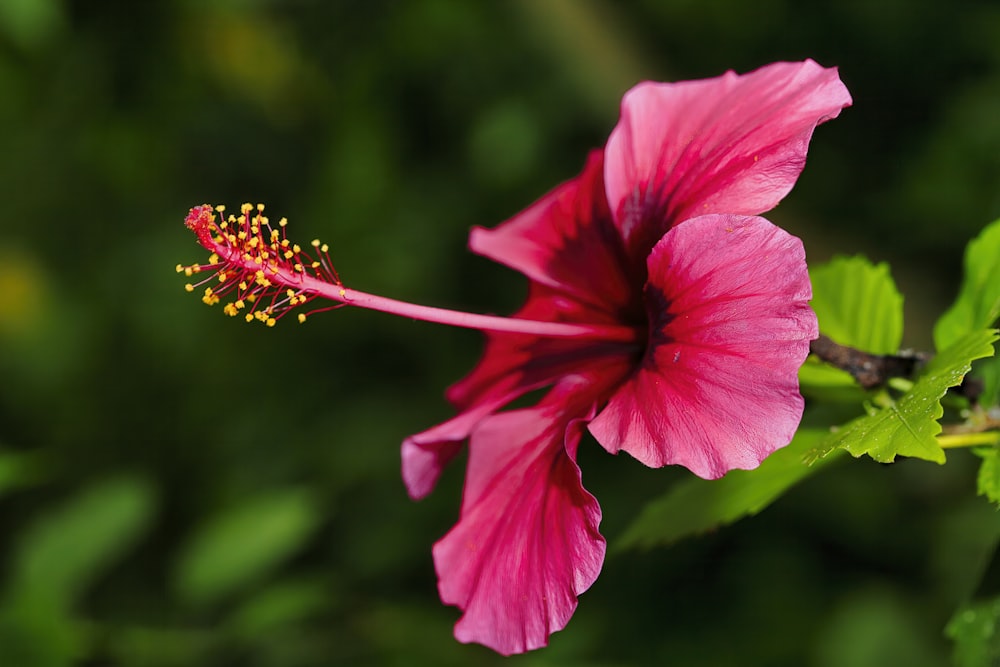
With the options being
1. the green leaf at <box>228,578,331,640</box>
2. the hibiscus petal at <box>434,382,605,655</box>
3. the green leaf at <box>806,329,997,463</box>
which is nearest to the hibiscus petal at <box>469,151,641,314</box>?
the hibiscus petal at <box>434,382,605,655</box>

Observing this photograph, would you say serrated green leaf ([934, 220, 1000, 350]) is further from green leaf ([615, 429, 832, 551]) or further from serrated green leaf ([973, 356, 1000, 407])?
green leaf ([615, 429, 832, 551])

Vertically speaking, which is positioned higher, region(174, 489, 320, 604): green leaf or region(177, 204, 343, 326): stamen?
region(177, 204, 343, 326): stamen

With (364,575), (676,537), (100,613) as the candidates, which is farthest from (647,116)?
(100,613)

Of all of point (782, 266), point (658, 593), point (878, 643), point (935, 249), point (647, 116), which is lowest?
point (878, 643)

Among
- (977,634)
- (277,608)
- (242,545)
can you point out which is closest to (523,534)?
(977,634)

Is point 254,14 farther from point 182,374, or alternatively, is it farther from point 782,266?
point 782,266

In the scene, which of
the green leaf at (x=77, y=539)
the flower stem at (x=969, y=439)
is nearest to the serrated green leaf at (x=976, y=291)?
the flower stem at (x=969, y=439)

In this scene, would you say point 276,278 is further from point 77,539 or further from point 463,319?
point 77,539

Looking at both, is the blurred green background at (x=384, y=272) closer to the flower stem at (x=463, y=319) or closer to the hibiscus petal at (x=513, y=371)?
the hibiscus petal at (x=513, y=371)
